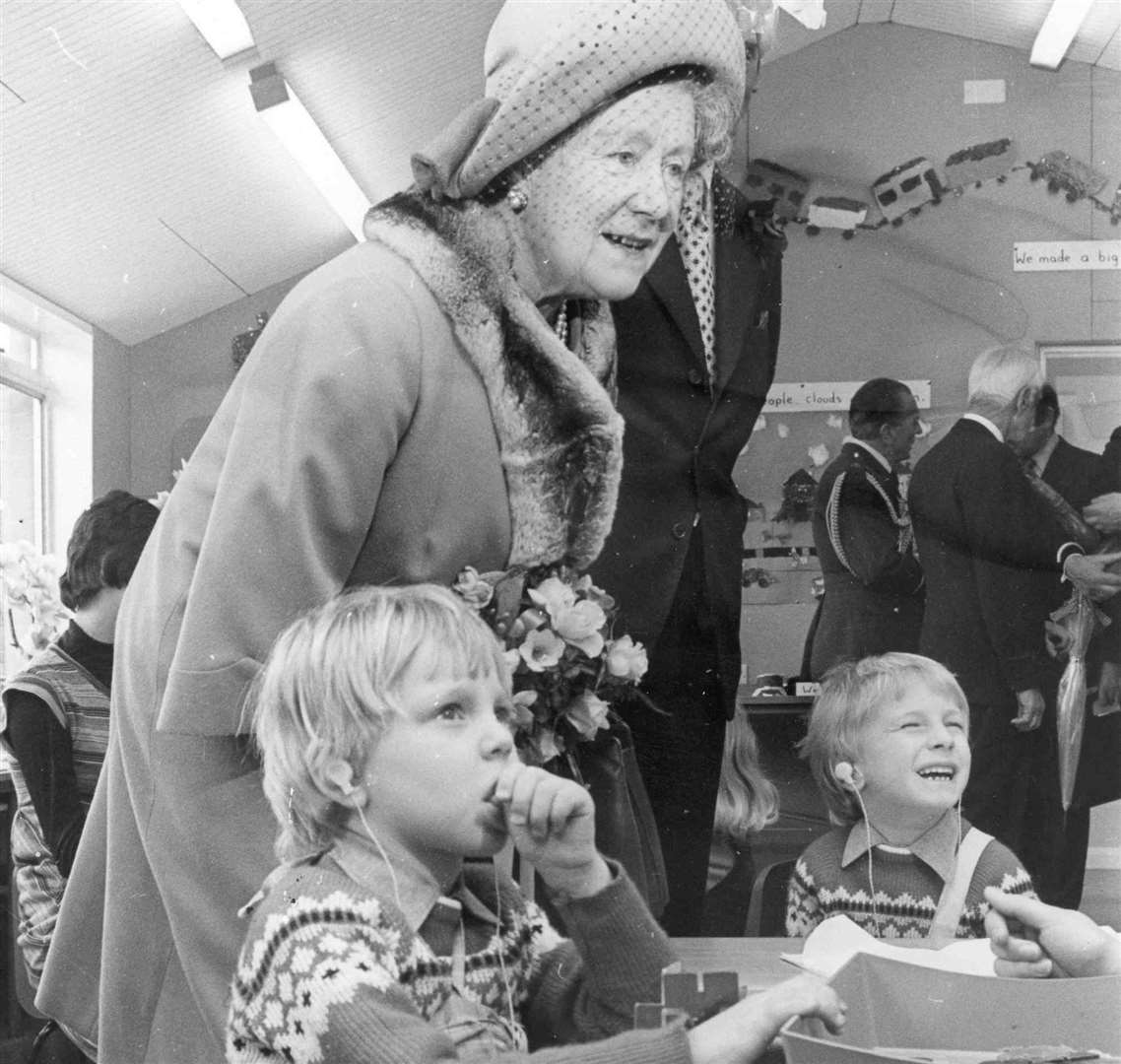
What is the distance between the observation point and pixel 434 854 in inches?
43.5

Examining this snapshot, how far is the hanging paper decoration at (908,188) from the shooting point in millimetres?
1397

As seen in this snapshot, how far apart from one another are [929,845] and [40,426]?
96 centimetres

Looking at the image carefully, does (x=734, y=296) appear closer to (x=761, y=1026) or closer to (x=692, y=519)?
(x=692, y=519)

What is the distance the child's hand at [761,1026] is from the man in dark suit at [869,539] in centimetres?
44

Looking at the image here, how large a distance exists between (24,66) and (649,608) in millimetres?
815

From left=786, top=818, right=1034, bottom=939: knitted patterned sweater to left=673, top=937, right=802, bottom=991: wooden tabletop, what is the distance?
0.03 meters

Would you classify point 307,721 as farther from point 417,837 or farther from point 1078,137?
point 1078,137

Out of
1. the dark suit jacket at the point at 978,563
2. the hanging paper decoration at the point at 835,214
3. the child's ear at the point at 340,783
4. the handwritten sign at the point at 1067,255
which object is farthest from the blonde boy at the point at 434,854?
the handwritten sign at the point at 1067,255

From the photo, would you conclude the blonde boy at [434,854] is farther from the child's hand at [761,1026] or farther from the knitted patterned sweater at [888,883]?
the knitted patterned sweater at [888,883]

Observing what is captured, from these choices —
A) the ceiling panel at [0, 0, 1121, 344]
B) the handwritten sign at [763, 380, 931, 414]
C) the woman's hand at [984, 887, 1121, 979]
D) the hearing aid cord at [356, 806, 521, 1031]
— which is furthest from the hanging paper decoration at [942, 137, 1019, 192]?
the hearing aid cord at [356, 806, 521, 1031]

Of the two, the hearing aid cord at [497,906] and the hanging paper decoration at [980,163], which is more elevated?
the hanging paper decoration at [980,163]

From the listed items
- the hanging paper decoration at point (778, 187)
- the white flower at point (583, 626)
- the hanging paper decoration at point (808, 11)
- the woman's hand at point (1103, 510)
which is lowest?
the white flower at point (583, 626)

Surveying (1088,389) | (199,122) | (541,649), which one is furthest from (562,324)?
(1088,389)

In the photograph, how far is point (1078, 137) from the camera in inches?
55.9
